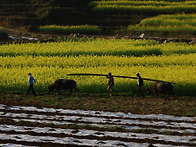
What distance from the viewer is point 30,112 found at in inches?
850

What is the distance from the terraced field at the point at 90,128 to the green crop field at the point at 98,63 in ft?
18.1

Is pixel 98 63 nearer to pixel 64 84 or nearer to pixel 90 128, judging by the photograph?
pixel 64 84

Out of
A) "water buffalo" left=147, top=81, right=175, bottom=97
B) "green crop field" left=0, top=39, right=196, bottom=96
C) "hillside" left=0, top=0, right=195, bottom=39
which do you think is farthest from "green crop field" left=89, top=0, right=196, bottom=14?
"water buffalo" left=147, top=81, right=175, bottom=97

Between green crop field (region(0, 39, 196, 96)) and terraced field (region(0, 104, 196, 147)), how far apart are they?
5.53 meters

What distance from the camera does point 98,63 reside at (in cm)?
3406

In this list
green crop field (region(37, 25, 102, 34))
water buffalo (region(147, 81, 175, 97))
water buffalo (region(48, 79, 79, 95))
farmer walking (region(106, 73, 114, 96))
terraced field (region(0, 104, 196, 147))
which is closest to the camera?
terraced field (region(0, 104, 196, 147))

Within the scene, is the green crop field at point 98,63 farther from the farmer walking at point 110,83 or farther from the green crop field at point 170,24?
the green crop field at point 170,24

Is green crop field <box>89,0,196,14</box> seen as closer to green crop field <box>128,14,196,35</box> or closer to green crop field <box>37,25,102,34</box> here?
green crop field <box>128,14,196,35</box>

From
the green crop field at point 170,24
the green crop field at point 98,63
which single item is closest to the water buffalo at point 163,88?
the green crop field at point 98,63

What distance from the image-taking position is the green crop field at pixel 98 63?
27.0 metres

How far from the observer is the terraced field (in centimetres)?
1666

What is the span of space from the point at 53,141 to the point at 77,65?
1724cm

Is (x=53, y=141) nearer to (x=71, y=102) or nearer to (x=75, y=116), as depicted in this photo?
(x=75, y=116)

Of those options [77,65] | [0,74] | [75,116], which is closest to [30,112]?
[75,116]
